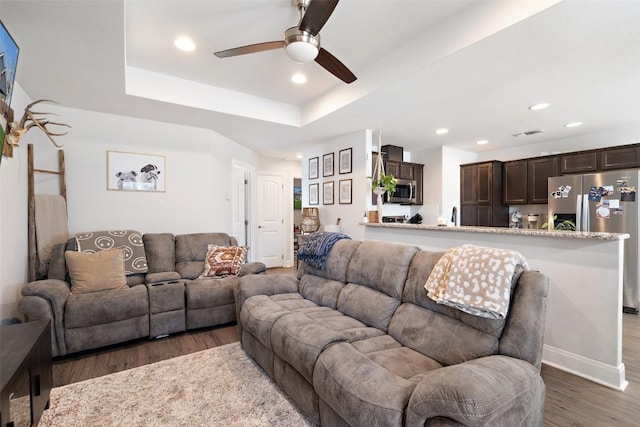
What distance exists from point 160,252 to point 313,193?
272cm

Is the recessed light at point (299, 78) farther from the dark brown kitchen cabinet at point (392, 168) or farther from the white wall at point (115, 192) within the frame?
the dark brown kitchen cabinet at point (392, 168)

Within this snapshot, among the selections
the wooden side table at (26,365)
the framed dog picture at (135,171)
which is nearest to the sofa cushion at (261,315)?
the wooden side table at (26,365)

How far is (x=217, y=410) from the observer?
1863 millimetres

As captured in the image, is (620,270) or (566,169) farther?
(566,169)

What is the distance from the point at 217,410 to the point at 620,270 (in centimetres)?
285

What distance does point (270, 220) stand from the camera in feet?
21.1

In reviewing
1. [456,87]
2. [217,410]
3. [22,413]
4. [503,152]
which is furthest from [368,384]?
[503,152]

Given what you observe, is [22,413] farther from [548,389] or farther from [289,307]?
[548,389]

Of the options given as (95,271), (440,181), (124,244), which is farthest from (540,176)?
(95,271)

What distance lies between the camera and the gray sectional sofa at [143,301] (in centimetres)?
251

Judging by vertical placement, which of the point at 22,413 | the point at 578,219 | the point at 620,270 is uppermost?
the point at 578,219

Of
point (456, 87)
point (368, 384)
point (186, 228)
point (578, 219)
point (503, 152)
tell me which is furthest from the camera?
point (503, 152)

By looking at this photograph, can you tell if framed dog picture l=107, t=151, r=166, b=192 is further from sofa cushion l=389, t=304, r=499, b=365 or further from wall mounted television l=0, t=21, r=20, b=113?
sofa cushion l=389, t=304, r=499, b=365

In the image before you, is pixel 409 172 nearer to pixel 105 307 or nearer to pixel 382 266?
pixel 382 266
